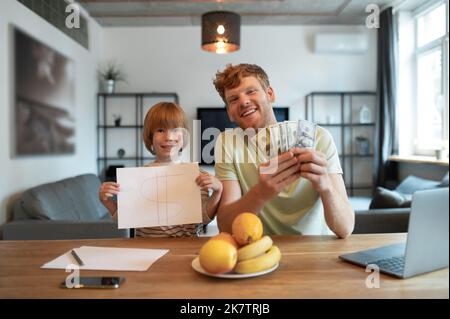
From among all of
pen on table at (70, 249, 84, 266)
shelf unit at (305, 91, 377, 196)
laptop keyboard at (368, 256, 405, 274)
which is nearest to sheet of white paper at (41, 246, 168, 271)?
pen on table at (70, 249, 84, 266)

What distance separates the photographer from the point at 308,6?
14.0ft

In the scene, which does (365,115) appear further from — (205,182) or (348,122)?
(205,182)

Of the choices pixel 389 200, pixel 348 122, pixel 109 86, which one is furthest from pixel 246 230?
pixel 348 122

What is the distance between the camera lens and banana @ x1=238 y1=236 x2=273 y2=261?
724mm

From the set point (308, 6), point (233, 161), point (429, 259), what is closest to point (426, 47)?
point (308, 6)

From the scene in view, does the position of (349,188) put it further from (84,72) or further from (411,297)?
(411,297)

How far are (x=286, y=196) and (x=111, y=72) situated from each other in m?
4.08

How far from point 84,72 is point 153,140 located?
3345 millimetres

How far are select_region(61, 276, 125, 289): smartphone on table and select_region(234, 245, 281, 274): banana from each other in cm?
24

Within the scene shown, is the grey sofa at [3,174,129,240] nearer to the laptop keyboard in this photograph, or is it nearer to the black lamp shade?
the laptop keyboard

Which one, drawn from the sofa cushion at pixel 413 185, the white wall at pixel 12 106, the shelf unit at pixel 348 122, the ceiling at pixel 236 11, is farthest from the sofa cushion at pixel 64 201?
the shelf unit at pixel 348 122

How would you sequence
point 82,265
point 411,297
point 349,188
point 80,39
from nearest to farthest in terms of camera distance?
point 411,297
point 82,265
point 80,39
point 349,188

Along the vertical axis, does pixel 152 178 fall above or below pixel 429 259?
above

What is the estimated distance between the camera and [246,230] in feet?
2.42
